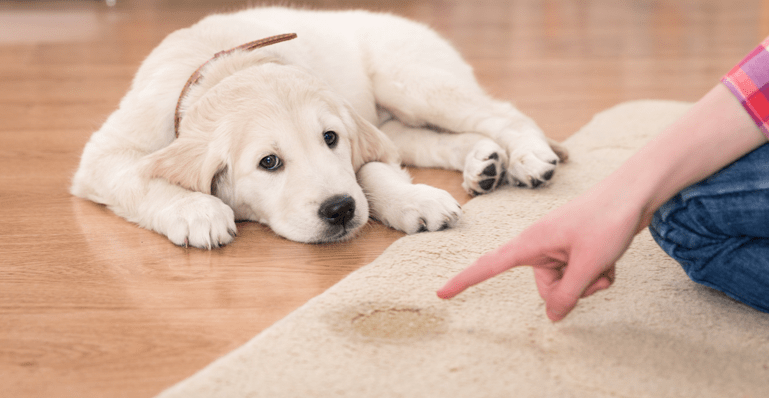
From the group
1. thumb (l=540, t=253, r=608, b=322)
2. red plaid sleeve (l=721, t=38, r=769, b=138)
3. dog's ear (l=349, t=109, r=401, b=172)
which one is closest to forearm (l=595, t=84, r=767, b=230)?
red plaid sleeve (l=721, t=38, r=769, b=138)

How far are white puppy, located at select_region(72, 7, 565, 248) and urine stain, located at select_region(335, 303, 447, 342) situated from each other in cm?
41

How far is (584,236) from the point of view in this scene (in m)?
1.07

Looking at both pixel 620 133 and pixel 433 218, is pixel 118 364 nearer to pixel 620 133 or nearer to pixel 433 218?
Result: pixel 433 218

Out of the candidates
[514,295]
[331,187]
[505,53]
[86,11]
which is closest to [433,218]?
[331,187]

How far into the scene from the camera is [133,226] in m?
1.89

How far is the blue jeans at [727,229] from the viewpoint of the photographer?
3.84 ft

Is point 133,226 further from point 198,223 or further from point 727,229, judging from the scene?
point 727,229

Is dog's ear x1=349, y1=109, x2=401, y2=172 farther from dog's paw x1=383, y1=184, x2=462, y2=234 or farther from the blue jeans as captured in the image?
the blue jeans

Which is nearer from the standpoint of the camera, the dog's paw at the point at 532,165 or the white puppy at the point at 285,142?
the white puppy at the point at 285,142

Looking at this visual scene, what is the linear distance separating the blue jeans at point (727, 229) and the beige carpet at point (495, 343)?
0.07m

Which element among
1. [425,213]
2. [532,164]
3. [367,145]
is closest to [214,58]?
[367,145]

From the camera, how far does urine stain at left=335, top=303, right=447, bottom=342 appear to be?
126 centimetres

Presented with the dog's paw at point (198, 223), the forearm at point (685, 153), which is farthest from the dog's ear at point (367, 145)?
the forearm at point (685, 153)

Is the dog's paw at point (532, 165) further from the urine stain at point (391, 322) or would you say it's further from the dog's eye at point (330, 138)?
the urine stain at point (391, 322)
